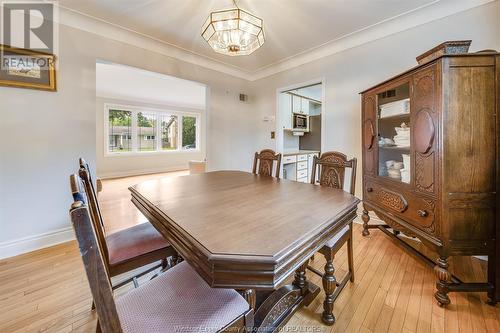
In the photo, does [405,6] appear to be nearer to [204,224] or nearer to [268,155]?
[268,155]

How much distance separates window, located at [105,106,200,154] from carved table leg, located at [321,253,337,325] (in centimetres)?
700

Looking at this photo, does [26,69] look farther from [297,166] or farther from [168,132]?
[168,132]

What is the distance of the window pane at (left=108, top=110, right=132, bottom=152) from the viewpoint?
650 centimetres

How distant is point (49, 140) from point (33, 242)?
3.51 feet

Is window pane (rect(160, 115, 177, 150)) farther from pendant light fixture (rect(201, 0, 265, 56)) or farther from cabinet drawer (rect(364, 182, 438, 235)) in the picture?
cabinet drawer (rect(364, 182, 438, 235))

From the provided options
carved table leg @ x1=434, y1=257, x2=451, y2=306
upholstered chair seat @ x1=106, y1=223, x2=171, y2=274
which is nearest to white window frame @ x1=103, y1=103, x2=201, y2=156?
upholstered chair seat @ x1=106, y1=223, x2=171, y2=274

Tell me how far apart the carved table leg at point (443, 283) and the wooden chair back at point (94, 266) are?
1928mm

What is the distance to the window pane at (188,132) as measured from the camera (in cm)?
812

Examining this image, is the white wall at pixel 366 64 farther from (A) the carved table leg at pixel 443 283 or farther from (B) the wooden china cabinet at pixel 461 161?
(A) the carved table leg at pixel 443 283

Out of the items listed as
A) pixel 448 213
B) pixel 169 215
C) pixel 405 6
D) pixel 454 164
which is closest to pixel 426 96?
pixel 454 164

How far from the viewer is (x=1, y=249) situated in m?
2.07

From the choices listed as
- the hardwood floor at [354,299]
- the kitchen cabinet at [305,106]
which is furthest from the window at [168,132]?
the hardwood floor at [354,299]

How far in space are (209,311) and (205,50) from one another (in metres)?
3.31

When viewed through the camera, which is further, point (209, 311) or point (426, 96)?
point (426, 96)
